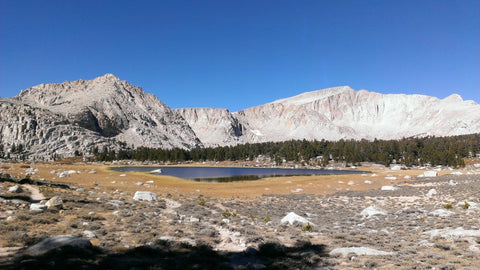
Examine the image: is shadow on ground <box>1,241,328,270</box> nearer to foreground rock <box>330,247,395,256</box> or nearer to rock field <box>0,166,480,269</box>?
rock field <box>0,166,480,269</box>

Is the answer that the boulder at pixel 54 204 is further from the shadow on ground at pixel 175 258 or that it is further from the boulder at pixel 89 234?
the shadow on ground at pixel 175 258

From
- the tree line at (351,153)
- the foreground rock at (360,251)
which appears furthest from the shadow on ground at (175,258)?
the tree line at (351,153)

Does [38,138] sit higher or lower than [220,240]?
higher

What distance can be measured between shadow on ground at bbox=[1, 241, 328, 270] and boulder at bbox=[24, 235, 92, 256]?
0.57 feet

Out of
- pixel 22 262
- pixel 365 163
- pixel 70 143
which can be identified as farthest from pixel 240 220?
pixel 70 143

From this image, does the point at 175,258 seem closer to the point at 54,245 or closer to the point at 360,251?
the point at 54,245

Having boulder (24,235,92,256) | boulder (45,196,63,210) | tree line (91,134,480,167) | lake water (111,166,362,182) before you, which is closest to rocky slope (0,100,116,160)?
tree line (91,134,480,167)

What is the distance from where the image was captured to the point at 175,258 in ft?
35.7

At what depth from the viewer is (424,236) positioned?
52.2 ft

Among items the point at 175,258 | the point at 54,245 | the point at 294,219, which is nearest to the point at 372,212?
the point at 294,219

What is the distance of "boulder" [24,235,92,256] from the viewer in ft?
32.1

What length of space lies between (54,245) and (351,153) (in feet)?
538

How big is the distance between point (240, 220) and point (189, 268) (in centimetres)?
1224

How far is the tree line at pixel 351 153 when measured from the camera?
138250mm
